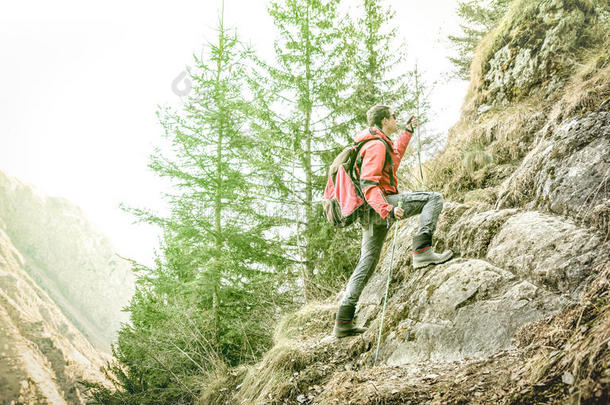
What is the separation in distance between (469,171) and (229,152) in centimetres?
624

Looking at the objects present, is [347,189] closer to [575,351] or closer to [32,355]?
[575,351]

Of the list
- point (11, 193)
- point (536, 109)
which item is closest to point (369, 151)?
point (536, 109)

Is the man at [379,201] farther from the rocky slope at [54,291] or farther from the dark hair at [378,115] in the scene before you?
the rocky slope at [54,291]

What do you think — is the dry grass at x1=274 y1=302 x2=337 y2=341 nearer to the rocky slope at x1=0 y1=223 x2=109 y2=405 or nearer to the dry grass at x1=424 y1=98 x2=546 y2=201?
the dry grass at x1=424 y1=98 x2=546 y2=201

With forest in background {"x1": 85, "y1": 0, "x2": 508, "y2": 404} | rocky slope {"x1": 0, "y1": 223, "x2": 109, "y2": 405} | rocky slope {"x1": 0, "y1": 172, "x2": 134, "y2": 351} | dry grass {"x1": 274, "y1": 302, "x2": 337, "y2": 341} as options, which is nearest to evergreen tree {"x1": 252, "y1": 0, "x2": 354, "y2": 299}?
forest in background {"x1": 85, "y1": 0, "x2": 508, "y2": 404}

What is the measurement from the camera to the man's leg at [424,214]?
3.57 meters

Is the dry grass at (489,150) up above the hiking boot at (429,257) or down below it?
above

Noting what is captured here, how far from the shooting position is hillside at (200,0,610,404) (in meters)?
2.20

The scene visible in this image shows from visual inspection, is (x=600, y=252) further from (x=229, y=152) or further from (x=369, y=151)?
(x=229, y=152)

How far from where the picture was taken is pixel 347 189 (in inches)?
145

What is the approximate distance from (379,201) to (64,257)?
108 m

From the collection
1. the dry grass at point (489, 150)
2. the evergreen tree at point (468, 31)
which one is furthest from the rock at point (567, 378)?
the evergreen tree at point (468, 31)

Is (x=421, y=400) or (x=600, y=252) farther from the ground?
(x=600, y=252)

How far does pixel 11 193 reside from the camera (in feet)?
286
